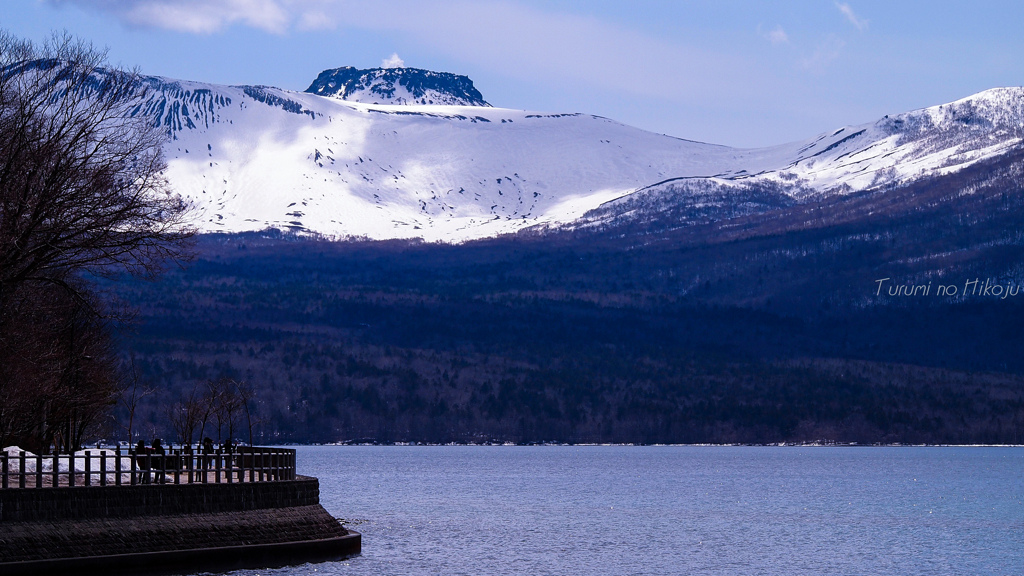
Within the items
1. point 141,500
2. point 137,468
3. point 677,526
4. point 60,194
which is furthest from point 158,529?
point 677,526

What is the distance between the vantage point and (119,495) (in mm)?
41281

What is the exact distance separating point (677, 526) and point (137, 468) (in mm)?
50618

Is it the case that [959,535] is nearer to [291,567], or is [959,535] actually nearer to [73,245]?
[291,567]

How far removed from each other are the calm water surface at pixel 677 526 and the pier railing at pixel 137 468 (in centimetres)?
359

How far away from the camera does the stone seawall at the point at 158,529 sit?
38.2 m

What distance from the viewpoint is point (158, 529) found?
1662 inches

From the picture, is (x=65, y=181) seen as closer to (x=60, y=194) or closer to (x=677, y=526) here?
(x=60, y=194)

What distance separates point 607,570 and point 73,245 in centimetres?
2870

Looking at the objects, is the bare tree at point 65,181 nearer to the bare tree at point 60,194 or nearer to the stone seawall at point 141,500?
the bare tree at point 60,194

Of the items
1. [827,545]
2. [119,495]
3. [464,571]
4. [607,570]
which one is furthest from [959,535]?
[119,495]

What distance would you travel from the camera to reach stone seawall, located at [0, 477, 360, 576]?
3816 centimetres

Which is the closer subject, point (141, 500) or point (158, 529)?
point (141, 500)

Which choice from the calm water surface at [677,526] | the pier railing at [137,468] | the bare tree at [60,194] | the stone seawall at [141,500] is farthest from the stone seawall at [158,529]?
the bare tree at [60,194]

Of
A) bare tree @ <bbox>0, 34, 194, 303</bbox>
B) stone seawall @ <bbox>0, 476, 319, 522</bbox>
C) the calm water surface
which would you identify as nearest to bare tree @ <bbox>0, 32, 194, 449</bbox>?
bare tree @ <bbox>0, 34, 194, 303</bbox>
